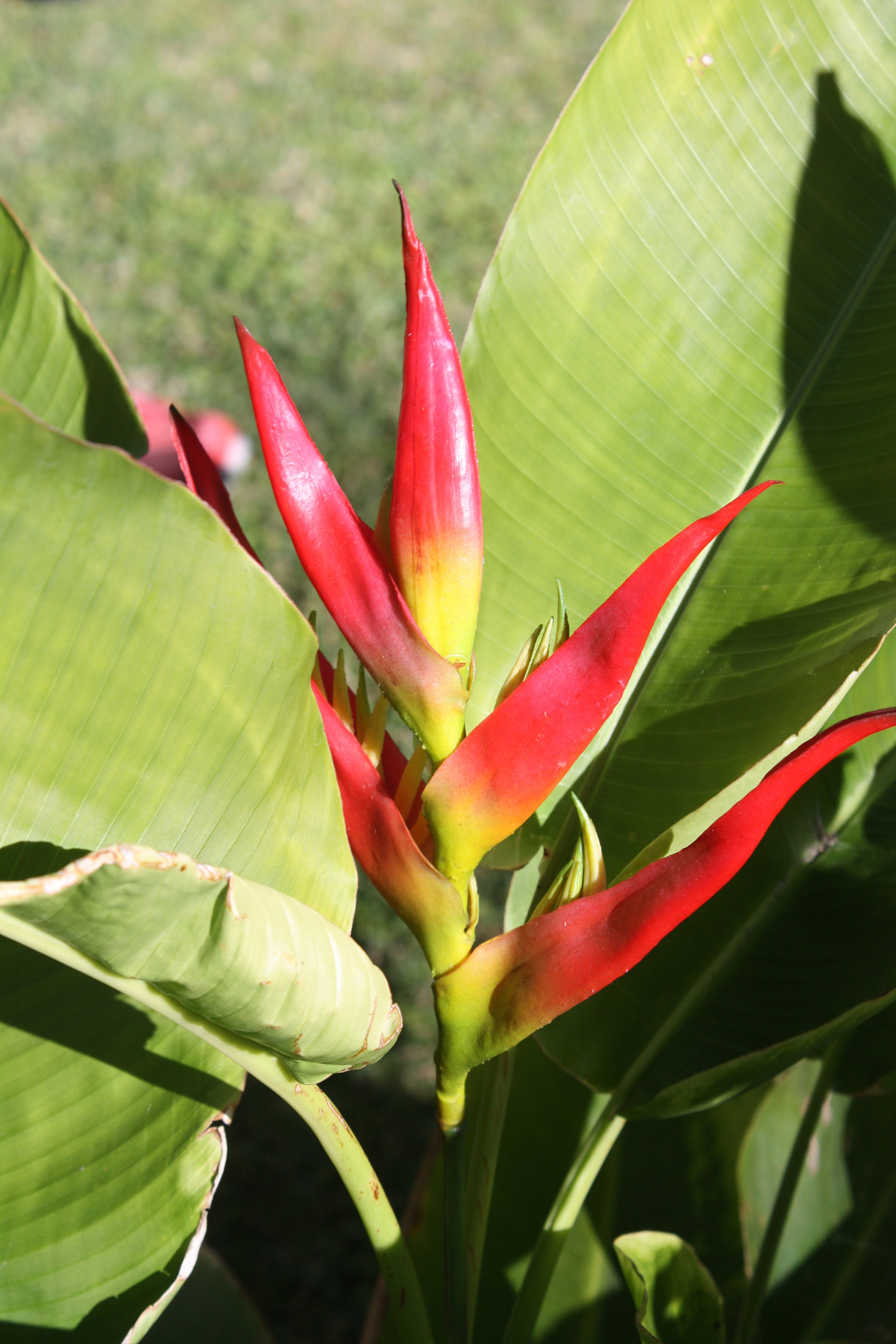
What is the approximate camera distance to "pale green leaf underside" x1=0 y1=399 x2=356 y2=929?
0.46 metres

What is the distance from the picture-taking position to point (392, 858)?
55 centimetres

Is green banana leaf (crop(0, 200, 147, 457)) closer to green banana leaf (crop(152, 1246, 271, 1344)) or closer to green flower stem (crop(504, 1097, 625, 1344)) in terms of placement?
green flower stem (crop(504, 1097, 625, 1344))

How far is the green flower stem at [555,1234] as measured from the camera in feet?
2.51

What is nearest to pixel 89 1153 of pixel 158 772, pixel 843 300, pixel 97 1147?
pixel 97 1147

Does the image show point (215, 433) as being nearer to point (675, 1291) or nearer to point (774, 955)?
point (774, 955)

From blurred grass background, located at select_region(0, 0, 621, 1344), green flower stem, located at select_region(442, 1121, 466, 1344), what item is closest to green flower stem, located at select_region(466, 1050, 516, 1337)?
green flower stem, located at select_region(442, 1121, 466, 1344)

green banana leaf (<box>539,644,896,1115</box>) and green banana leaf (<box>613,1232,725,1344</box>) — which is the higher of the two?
green banana leaf (<box>539,644,896,1115</box>)

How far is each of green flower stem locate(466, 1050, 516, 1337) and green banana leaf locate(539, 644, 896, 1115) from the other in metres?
0.08

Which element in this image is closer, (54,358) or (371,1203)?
(371,1203)

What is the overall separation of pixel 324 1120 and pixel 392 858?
185 mm

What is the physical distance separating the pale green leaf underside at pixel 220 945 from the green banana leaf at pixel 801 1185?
0.65m

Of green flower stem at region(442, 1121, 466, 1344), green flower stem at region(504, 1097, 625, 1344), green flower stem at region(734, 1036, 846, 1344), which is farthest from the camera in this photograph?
green flower stem at region(734, 1036, 846, 1344)

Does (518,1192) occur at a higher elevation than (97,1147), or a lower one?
lower

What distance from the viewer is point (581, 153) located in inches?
29.9
